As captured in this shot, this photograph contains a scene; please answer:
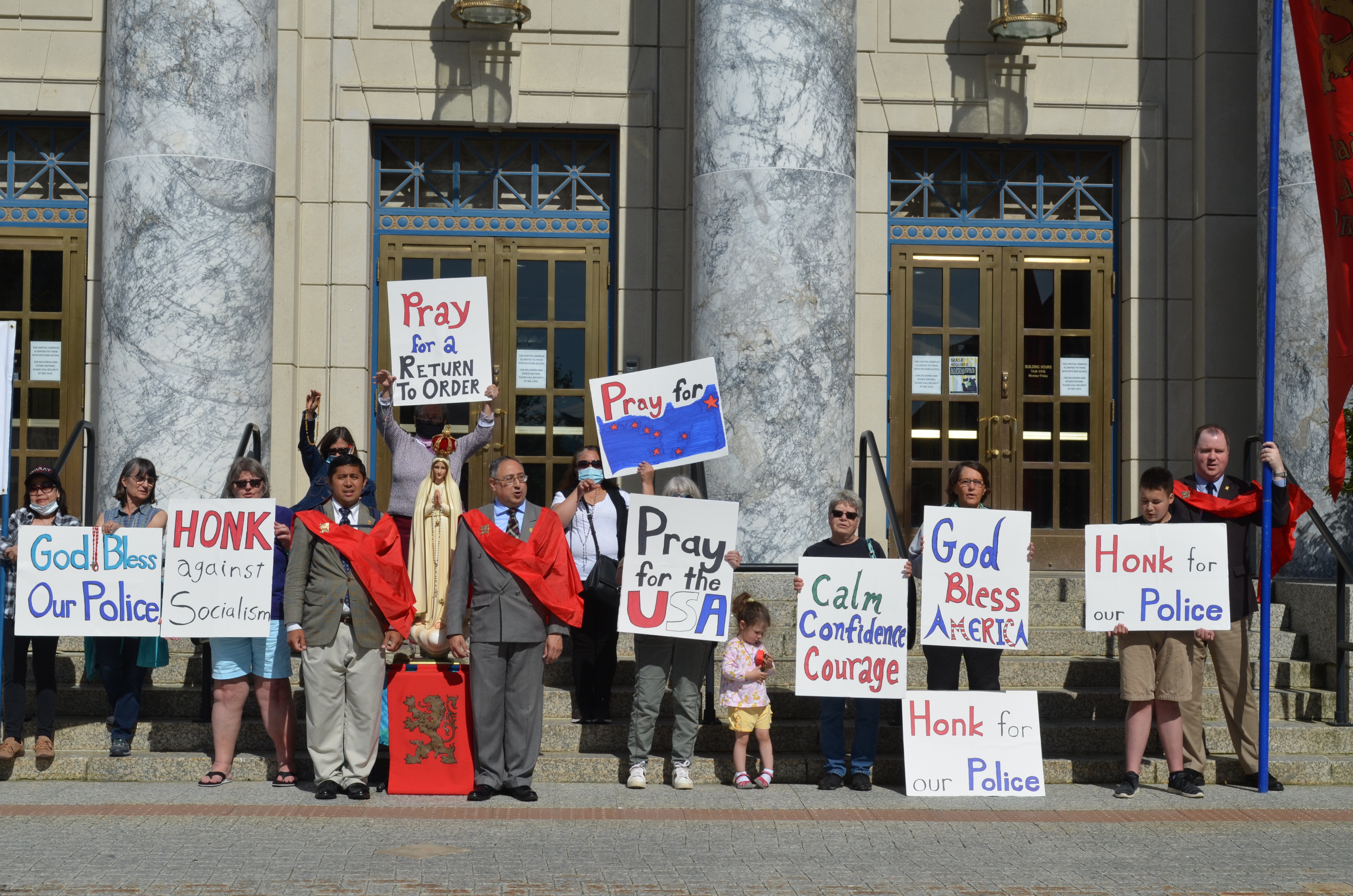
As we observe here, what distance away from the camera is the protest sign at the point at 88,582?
884 centimetres

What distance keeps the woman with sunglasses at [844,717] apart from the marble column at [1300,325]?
4484 mm

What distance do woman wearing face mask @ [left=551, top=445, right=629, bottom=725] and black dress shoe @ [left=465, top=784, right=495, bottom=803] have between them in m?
1.04

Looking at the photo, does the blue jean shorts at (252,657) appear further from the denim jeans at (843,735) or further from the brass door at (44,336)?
the brass door at (44,336)

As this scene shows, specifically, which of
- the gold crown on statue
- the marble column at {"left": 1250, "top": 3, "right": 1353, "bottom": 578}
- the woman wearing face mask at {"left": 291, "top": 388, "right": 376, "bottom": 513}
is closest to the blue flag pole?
the marble column at {"left": 1250, "top": 3, "right": 1353, "bottom": 578}

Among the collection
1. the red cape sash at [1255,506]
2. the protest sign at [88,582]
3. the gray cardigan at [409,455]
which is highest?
the gray cardigan at [409,455]

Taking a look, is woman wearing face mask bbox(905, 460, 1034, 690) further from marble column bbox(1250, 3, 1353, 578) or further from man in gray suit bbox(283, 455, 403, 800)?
marble column bbox(1250, 3, 1353, 578)

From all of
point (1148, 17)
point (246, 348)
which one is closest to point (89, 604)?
point (246, 348)

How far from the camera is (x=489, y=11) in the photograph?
511 inches

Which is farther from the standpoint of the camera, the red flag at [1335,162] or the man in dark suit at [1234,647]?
the man in dark suit at [1234,647]

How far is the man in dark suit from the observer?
29.8ft

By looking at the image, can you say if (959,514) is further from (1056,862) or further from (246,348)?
(246,348)

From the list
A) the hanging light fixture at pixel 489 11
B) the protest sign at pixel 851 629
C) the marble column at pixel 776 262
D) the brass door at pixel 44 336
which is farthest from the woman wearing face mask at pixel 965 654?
the brass door at pixel 44 336

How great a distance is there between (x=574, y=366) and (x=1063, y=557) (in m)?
4.80

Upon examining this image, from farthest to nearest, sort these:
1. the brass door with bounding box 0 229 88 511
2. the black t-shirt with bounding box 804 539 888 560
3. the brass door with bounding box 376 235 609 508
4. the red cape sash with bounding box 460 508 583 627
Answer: the brass door with bounding box 376 235 609 508
the brass door with bounding box 0 229 88 511
the black t-shirt with bounding box 804 539 888 560
the red cape sash with bounding box 460 508 583 627
